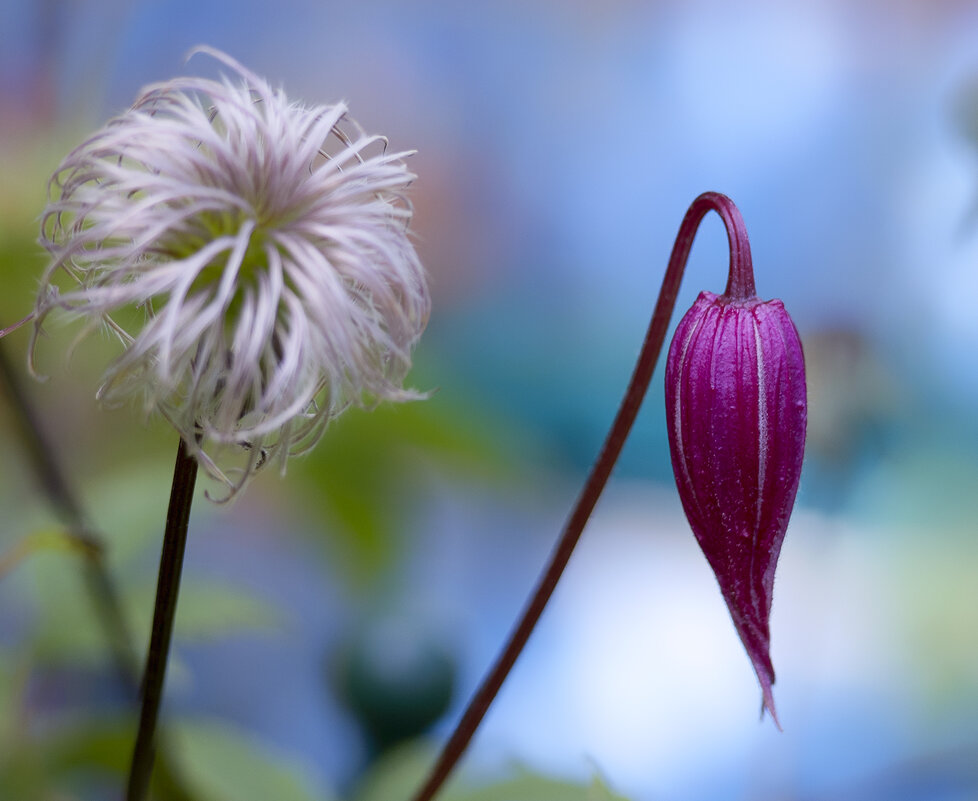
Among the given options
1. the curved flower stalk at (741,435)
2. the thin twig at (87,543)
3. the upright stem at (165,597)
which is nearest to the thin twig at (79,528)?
the thin twig at (87,543)

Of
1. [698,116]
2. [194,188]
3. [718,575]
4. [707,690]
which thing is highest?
[698,116]

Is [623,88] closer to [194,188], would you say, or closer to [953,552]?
[953,552]

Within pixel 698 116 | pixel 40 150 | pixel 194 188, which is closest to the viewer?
pixel 194 188

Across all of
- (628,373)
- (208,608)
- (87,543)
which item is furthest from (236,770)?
(628,373)

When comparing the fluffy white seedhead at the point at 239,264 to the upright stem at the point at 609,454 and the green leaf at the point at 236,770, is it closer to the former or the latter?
the upright stem at the point at 609,454

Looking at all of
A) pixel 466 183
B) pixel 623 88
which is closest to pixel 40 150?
pixel 466 183

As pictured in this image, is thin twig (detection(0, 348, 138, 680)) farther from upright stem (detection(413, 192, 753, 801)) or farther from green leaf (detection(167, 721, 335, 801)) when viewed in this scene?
upright stem (detection(413, 192, 753, 801))

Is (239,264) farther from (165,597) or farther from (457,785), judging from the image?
(457,785)
